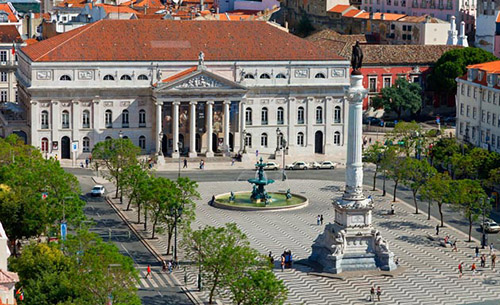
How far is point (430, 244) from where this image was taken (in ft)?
417

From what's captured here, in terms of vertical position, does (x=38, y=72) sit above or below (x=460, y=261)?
above

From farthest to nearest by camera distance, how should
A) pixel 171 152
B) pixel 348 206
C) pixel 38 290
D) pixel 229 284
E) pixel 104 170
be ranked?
pixel 171 152 → pixel 104 170 → pixel 348 206 → pixel 229 284 → pixel 38 290

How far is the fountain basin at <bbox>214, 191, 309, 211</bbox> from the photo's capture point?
467 feet

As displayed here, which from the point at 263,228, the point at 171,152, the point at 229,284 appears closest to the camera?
the point at 229,284

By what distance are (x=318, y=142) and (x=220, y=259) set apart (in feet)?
265

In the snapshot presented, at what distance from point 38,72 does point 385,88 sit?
179ft

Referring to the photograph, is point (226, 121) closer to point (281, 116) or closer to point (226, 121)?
Result: point (226, 121)

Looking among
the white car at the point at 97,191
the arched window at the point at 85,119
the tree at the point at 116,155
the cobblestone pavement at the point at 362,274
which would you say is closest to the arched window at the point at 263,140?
the cobblestone pavement at the point at 362,274

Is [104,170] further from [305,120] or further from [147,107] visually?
[305,120]

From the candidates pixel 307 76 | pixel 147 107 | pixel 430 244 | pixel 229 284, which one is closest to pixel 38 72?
pixel 147 107

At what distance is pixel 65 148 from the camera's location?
17175cm

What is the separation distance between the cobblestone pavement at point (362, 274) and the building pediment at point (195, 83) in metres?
18.2

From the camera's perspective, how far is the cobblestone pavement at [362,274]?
109m

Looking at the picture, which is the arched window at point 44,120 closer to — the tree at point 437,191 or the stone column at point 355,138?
the tree at point 437,191
